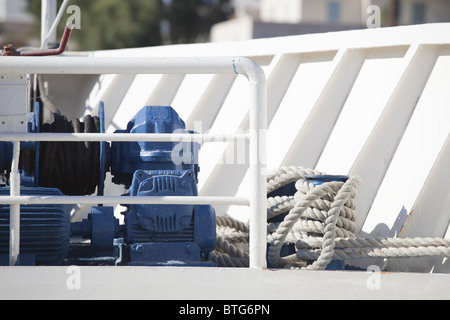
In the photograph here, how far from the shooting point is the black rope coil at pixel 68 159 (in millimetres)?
3451

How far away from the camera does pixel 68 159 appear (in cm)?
346

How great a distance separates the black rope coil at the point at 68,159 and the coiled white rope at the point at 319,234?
0.76m

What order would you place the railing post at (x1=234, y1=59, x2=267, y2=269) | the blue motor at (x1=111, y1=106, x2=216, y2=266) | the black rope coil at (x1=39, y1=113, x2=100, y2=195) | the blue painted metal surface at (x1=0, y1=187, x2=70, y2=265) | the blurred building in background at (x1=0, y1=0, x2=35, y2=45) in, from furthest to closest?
1. the blurred building in background at (x1=0, y1=0, x2=35, y2=45)
2. the black rope coil at (x1=39, y1=113, x2=100, y2=195)
3. the blue motor at (x1=111, y1=106, x2=216, y2=266)
4. the blue painted metal surface at (x1=0, y1=187, x2=70, y2=265)
5. the railing post at (x1=234, y1=59, x2=267, y2=269)

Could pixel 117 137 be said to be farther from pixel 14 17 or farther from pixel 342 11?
pixel 14 17

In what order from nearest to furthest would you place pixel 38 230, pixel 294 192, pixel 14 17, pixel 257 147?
1. pixel 257 147
2. pixel 38 230
3. pixel 294 192
4. pixel 14 17

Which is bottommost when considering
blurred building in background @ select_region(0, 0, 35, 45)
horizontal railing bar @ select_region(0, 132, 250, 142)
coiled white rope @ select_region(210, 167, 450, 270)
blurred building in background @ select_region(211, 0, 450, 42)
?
coiled white rope @ select_region(210, 167, 450, 270)

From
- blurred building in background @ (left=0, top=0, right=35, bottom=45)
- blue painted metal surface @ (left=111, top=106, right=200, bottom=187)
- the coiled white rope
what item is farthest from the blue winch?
blurred building in background @ (left=0, top=0, right=35, bottom=45)

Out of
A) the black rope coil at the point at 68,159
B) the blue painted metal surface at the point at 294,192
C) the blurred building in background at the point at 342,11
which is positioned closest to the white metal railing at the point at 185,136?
the black rope coil at the point at 68,159

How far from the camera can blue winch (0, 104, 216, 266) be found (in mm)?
3256

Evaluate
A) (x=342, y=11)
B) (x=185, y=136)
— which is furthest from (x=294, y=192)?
(x=342, y=11)

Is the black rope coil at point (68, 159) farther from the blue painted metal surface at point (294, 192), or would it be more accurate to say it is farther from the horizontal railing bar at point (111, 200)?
the blue painted metal surface at point (294, 192)

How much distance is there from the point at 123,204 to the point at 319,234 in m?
0.97

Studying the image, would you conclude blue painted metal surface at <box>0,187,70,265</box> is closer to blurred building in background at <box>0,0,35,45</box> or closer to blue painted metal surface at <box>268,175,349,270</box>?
blue painted metal surface at <box>268,175,349,270</box>

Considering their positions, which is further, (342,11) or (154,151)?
(342,11)
